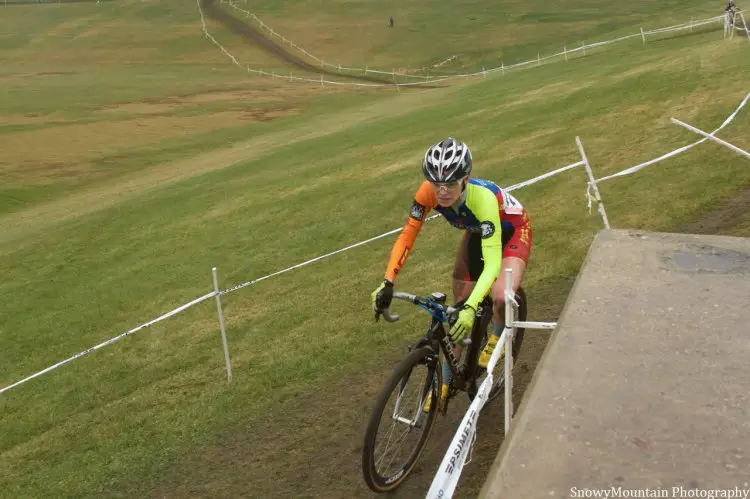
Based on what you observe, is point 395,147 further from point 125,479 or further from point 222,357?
point 125,479

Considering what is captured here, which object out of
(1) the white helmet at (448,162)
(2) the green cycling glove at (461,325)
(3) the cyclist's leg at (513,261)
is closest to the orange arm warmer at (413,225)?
(1) the white helmet at (448,162)

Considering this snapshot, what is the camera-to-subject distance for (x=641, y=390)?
407 cm

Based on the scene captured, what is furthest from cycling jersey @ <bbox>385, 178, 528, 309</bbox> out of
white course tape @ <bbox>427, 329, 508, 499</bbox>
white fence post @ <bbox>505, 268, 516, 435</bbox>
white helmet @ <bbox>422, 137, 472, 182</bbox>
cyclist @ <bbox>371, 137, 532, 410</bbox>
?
white course tape @ <bbox>427, 329, 508, 499</bbox>

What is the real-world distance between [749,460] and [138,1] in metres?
117

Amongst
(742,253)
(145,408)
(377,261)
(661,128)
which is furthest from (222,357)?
(661,128)

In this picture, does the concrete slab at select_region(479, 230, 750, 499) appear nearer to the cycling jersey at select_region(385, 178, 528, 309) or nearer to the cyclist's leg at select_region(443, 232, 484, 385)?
the cycling jersey at select_region(385, 178, 528, 309)

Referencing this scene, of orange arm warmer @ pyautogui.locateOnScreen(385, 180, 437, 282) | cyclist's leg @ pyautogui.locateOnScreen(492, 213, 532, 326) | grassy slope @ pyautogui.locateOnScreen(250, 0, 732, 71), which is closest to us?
cyclist's leg @ pyautogui.locateOnScreen(492, 213, 532, 326)

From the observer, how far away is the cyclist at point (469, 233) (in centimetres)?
562

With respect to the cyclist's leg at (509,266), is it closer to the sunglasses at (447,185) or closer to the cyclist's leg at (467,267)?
the cyclist's leg at (467,267)

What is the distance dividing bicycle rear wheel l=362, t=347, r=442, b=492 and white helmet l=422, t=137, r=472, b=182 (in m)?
1.46

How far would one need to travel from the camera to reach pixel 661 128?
53.0 ft

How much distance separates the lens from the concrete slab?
341 centimetres

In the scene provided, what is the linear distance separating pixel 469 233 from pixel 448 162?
109 centimetres

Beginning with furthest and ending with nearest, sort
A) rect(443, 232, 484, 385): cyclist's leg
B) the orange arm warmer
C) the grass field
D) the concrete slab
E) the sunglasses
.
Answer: the grass field
rect(443, 232, 484, 385): cyclist's leg
the orange arm warmer
the sunglasses
the concrete slab
